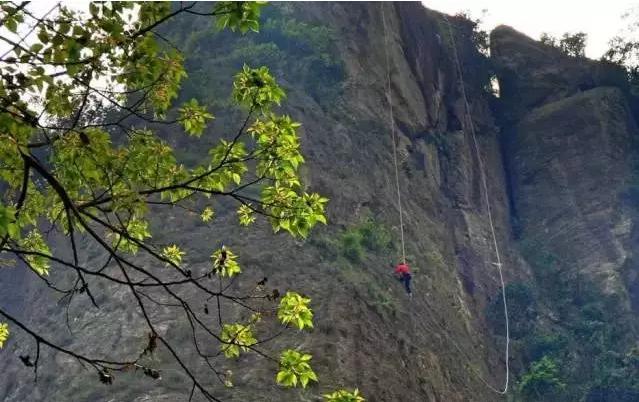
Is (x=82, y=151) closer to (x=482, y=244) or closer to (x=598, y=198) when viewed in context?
(x=482, y=244)

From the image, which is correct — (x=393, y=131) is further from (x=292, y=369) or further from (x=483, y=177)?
(x=292, y=369)

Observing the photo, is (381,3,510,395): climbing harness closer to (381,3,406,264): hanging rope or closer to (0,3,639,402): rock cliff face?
(381,3,406,264): hanging rope

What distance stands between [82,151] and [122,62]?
2.24ft

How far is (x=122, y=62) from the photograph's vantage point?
4.54 metres

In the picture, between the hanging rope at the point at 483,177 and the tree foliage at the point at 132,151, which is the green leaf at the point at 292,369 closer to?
the tree foliage at the point at 132,151

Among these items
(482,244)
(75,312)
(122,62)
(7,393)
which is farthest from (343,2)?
(122,62)

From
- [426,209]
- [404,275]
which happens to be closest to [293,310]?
[404,275]

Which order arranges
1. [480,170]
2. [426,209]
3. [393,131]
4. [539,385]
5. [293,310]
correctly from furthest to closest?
[480,170]
[393,131]
[426,209]
[539,385]
[293,310]

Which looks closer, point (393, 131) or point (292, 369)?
point (292, 369)

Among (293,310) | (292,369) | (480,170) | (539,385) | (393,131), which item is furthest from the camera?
(480,170)

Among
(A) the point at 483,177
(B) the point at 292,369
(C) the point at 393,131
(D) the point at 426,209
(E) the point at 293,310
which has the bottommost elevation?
(B) the point at 292,369

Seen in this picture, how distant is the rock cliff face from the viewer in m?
12.5

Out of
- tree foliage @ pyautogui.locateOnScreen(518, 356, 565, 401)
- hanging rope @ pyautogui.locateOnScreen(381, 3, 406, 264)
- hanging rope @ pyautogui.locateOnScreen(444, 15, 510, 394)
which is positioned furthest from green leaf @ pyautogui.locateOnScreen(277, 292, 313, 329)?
tree foliage @ pyautogui.locateOnScreen(518, 356, 565, 401)

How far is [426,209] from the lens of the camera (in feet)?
77.0
